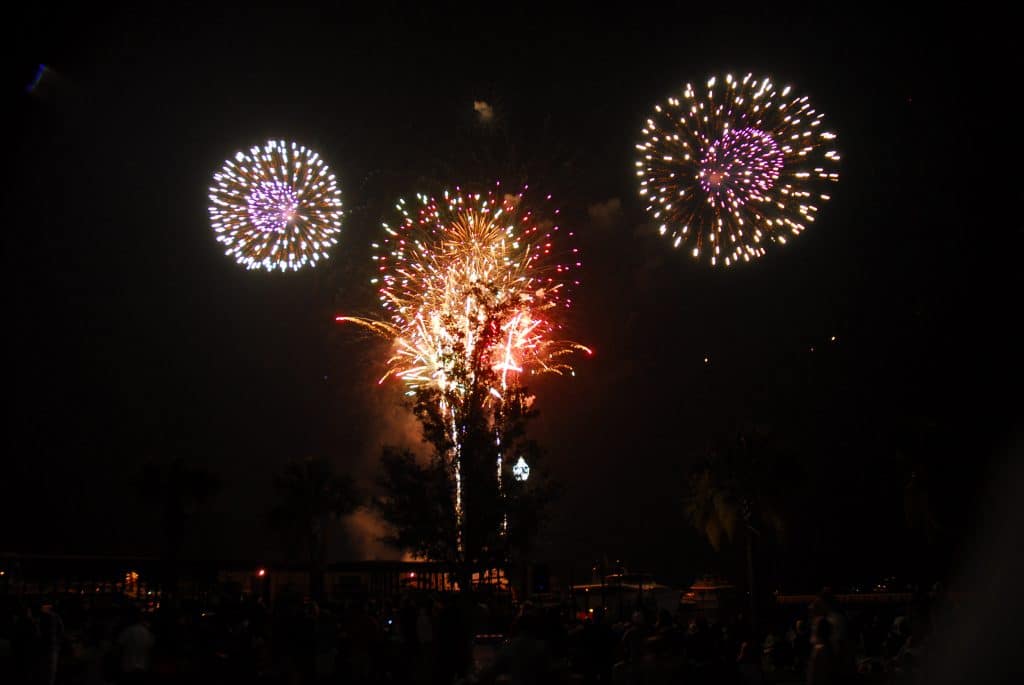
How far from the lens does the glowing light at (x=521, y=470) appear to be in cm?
2538

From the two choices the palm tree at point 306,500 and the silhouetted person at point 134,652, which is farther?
the palm tree at point 306,500

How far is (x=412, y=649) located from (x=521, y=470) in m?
9.43

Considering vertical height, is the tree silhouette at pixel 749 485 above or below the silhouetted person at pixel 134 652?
above

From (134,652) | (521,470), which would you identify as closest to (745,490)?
(521,470)

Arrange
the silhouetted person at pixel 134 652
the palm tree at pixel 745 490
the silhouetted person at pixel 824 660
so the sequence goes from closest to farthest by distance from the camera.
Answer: the silhouetted person at pixel 824 660
the silhouetted person at pixel 134 652
the palm tree at pixel 745 490

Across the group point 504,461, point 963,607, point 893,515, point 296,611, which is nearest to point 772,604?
point 893,515

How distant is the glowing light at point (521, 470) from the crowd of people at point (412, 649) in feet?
19.8

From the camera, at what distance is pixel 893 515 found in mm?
48344

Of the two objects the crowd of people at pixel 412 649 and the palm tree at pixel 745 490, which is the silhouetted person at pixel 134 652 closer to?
the crowd of people at pixel 412 649

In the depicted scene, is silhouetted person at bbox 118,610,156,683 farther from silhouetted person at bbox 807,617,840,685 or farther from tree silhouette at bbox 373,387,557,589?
tree silhouette at bbox 373,387,557,589

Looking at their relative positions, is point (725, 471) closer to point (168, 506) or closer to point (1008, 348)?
point (1008, 348)

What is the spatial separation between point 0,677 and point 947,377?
41.0 metres

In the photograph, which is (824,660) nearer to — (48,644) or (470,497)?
(48,644)

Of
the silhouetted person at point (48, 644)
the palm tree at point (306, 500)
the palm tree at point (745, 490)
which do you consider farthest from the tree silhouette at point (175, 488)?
the silhouetted person at point (48, 644)
